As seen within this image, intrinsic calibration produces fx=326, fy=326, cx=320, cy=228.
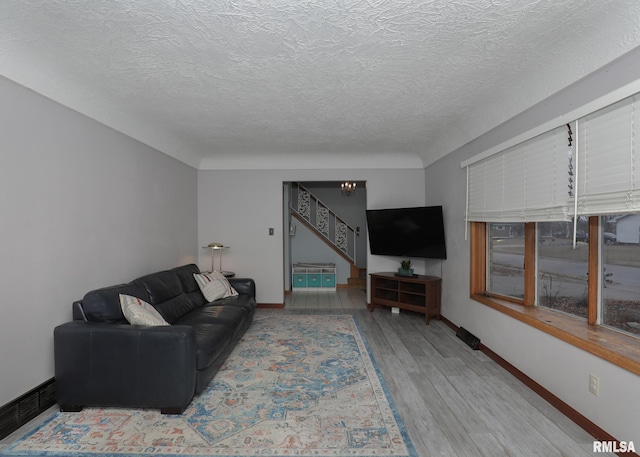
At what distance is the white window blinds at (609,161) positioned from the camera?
6.79 ft

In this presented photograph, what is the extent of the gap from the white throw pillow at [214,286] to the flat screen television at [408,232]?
2.74 metres

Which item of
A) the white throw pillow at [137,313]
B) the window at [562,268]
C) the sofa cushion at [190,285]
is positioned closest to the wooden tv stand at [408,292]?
the window at [562,268]

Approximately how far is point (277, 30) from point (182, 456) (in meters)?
2.94

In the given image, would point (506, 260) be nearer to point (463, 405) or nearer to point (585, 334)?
point (585, 334)

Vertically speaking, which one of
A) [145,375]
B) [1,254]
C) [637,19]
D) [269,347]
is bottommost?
[269,347]

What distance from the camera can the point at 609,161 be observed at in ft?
7.34

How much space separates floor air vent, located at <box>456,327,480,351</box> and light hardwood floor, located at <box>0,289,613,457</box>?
0.07 m

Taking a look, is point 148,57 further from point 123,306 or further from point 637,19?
point 637,19

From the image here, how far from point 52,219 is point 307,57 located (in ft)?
8.51

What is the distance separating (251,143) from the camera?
17.2 ft

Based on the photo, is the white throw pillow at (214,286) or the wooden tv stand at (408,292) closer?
the white throw pillow at (214,286)

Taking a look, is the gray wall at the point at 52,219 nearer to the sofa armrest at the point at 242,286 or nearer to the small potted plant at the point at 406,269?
the sofa armrest at the point at 242,286

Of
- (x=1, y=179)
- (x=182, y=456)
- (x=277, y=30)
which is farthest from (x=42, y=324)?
(x=277, y=30)

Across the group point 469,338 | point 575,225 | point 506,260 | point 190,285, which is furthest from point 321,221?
point 575,225
